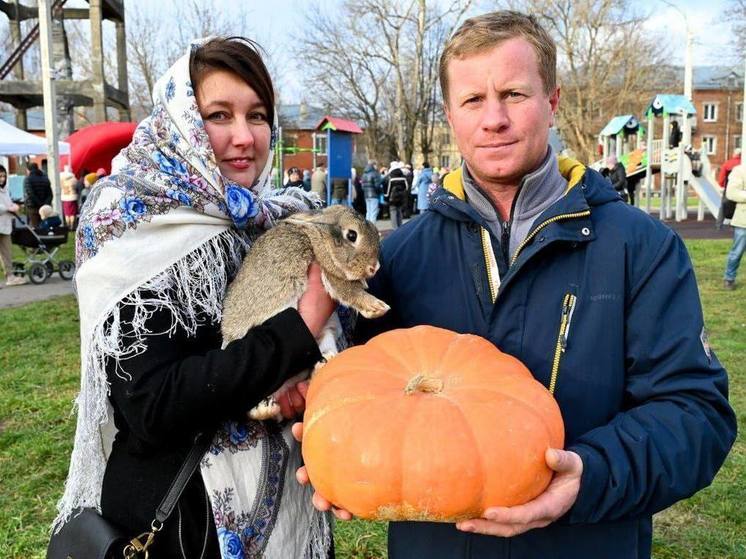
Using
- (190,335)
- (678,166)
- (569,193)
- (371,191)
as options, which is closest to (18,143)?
(371,191)

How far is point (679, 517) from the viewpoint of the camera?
158 inches

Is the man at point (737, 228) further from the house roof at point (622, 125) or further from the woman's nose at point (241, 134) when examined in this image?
the house roof at point (622, 125)

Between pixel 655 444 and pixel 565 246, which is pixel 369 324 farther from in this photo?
pixel 655 444

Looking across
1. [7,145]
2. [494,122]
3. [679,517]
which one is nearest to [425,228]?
[494,122]

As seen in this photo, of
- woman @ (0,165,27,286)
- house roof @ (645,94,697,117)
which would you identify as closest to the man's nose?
woman @ (0,165,27,286)

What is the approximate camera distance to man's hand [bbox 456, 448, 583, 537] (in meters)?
1.54

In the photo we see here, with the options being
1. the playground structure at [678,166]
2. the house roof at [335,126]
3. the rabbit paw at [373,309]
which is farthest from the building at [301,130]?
the rabbit paw at [373,309]

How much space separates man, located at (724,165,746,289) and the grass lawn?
2.00 metres

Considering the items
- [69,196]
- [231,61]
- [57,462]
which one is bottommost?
[57,462]

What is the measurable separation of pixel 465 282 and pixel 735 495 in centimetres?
322

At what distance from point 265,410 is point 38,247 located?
474 inches

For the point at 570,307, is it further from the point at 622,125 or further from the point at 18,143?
the point at 622,125

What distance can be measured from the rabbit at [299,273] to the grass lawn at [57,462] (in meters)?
2.03

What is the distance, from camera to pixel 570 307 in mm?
→ 1890
